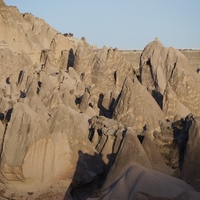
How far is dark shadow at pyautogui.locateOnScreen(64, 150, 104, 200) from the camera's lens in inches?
368

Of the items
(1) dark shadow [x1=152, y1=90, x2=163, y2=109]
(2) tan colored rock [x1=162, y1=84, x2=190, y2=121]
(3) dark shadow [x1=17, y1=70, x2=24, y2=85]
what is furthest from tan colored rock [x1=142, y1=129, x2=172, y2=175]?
(3) dark shadow [x1=17, y1=70, x2=24, y2=85]

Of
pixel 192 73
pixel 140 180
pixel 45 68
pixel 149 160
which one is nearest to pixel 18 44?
pixel 45 68

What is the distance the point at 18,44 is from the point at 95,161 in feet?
55.3

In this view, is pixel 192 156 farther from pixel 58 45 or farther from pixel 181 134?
pixel 58 45

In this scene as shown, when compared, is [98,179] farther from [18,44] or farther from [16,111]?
[18,44]

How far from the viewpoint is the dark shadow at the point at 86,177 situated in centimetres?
935

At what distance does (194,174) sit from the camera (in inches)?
Result: 308

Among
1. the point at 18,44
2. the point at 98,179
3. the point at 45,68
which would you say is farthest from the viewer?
the point at 18,44

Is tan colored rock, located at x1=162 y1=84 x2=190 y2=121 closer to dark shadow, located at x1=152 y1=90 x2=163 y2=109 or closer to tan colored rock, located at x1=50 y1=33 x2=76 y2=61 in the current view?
dark shadow, located at x1=152 y1=90 x2=163 y2=109

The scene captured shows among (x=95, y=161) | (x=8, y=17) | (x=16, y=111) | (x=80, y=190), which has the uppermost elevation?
(x=8, y=17)

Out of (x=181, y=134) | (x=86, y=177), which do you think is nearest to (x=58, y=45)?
(x=86, y=177)

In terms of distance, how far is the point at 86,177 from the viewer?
9.42 m

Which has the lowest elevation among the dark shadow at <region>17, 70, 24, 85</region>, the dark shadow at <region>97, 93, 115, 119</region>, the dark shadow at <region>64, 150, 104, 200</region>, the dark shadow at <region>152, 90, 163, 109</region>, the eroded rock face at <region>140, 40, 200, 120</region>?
the dark shadow at <region>64, 150, 104, 200</region>

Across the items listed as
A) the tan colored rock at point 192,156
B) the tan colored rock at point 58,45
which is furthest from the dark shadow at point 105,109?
the tan colored rock at point 58,45
